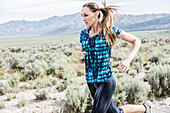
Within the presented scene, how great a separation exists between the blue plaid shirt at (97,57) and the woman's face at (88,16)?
0.20 m

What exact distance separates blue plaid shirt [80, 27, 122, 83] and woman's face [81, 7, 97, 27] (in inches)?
8.0

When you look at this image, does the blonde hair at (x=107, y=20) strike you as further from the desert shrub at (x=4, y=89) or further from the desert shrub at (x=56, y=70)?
the desert shrub at (x=56, y=70)

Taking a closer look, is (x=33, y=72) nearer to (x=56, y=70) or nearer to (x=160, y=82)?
(x=56, y=70)

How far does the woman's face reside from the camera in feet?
7.94

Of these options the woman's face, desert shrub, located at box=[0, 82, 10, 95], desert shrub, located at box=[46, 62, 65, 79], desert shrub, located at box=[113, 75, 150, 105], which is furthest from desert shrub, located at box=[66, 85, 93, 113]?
desert shrub, located at box=[46, 62, 65, 79]

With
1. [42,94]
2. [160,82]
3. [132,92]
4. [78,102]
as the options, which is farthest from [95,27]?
[160,82]

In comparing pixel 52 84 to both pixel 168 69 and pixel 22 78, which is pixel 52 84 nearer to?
pixel 22 78

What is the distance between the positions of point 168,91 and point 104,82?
3694 millimetres

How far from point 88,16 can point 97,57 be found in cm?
59

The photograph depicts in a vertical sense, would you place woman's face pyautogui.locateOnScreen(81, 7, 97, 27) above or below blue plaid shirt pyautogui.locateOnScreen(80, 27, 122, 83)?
above

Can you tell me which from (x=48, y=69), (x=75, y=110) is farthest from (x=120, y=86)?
(x=48, y=69)

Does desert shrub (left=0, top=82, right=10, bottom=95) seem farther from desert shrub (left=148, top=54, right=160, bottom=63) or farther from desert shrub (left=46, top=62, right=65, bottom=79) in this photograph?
desert shrub (left=148, top=54, right=160, bottom=63)

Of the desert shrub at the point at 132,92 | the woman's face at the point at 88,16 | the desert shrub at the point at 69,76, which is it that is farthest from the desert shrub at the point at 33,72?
the woman's face at the point at 88,16

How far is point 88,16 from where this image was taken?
8.02 ft
